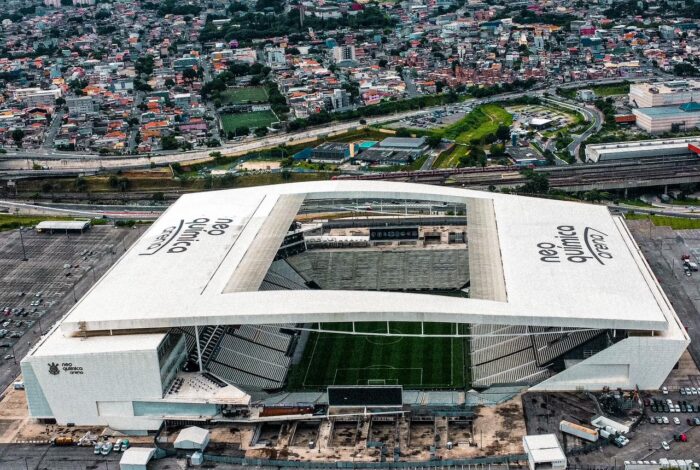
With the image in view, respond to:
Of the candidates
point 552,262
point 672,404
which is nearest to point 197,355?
point 552,262

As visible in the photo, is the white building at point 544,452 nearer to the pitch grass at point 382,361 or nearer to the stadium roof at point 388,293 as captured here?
the stadium roof at point 388,293

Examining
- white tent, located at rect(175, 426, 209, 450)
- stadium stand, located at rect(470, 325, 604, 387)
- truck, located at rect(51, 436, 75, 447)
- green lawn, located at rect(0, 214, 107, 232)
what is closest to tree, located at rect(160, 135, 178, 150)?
green lawn, located at rect(0, 214, 107, 232)

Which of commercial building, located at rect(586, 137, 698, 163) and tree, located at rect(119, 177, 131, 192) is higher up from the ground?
commercial building, located at rect(586, 137, 698, 163)

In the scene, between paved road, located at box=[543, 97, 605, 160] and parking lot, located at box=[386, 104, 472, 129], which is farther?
parking lot, located at box=[386, 104, 472, 129]

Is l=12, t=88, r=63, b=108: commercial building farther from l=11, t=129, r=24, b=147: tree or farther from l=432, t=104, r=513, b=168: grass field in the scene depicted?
l=432, t=104, r=513, b=168: grass field

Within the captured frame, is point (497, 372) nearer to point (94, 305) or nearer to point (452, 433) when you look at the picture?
point (452, 433)

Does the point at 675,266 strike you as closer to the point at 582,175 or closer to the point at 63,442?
the point at 582,175

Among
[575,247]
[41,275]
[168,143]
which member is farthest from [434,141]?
[41,275]
